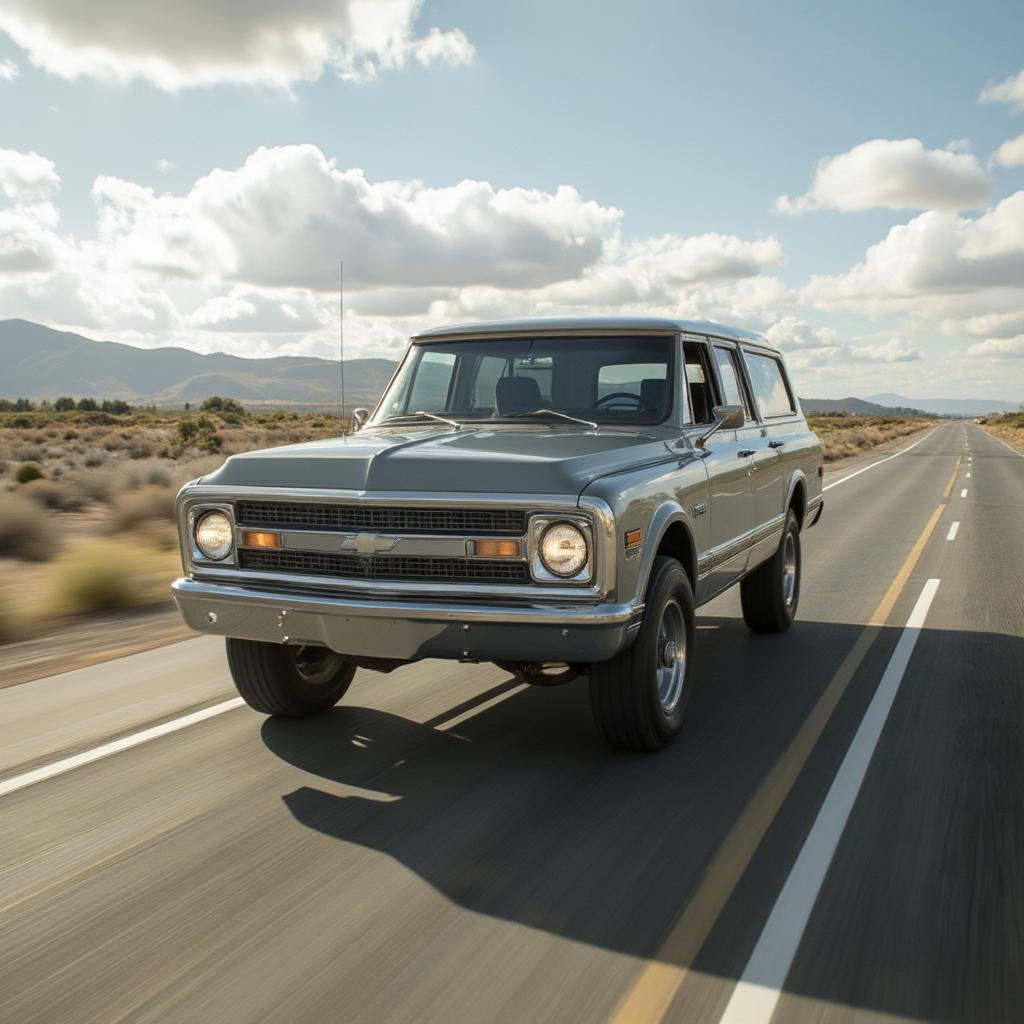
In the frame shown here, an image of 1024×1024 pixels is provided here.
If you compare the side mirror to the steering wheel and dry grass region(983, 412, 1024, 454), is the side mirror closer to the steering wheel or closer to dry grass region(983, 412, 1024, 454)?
the steering wheel

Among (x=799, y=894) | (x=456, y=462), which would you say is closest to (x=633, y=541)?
(x=456, y=462)

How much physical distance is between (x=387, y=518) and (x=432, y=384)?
6.24 feet

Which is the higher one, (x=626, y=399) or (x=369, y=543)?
(x=626, y=399)

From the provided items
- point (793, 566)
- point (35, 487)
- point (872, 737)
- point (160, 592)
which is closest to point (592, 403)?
point (872, 737)

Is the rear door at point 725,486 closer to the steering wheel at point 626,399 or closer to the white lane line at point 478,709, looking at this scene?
the steering wheel at point 626,399

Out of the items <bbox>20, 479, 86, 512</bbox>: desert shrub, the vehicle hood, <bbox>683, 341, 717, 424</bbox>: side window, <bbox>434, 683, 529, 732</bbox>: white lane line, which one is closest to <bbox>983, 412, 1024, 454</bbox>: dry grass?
<bbox>20, 479, 86, 512</bbox>: desert shrub

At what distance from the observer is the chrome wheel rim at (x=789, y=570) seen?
8086 mm

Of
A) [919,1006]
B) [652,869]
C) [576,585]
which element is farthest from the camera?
[576,585]

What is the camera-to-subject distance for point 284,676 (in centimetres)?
537

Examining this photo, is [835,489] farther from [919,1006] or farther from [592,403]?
[919,1006]

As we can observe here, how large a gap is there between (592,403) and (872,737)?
2.29 metres

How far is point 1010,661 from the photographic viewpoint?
23.3 ft

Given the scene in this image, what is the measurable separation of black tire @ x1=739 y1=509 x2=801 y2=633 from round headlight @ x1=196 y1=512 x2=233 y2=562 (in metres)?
4.24

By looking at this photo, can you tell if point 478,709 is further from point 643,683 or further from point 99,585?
point 99,585
